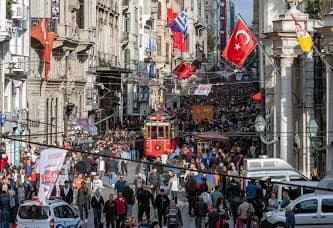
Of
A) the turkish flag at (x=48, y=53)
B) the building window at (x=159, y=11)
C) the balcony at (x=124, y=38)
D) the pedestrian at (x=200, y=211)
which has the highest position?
the building window at (x=159, y=11)

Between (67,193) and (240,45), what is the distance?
33.3 ft

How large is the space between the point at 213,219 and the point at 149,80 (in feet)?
246

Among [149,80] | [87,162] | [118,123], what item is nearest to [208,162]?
[87,162]

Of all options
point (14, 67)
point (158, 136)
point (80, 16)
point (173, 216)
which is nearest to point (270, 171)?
point (173, 216)

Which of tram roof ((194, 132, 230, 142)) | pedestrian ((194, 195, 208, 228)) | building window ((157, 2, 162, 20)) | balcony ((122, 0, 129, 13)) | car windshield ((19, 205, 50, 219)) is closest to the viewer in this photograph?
car windshield ((19, 205, 50, 219))

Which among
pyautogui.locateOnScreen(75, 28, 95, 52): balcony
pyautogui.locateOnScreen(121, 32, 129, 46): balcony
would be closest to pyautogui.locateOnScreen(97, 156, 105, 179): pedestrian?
pyautogui.locateOnScreen(75, 28, 95, 52): balcony

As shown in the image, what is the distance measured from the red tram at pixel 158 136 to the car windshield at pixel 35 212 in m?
32.4

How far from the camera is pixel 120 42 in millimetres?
89938

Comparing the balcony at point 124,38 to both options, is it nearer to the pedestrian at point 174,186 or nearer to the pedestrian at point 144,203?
the pedestrian at point 174,186

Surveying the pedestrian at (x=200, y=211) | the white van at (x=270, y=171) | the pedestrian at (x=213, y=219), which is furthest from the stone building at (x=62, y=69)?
the pedestrian at (x=213, y=219)

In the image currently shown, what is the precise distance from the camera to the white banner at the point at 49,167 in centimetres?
2762

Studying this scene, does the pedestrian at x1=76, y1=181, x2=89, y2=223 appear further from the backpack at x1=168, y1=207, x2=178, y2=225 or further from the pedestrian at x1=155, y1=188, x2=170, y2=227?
the backpack at x1=168, y1=207, x2=178, y2=225

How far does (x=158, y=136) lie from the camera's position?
61.8 meters

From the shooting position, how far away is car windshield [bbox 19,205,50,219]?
92.1 feet
